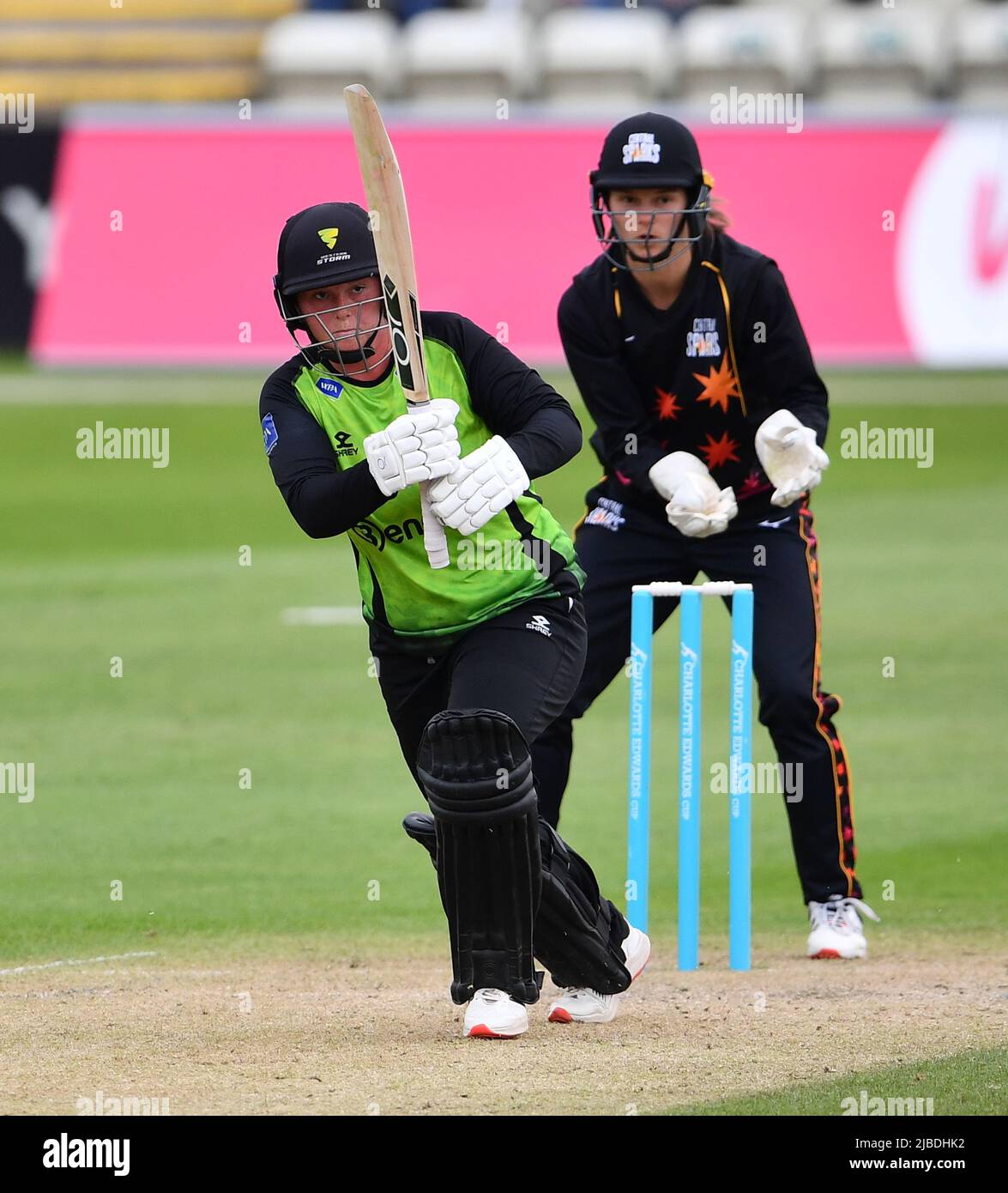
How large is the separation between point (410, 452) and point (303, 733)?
430 centimetres

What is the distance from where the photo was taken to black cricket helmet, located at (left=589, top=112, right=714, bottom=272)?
5371 mm

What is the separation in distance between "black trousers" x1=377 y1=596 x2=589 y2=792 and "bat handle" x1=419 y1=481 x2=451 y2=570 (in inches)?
7.8

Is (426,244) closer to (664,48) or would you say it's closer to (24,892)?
(664,48)

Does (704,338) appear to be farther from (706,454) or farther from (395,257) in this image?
(395,257)

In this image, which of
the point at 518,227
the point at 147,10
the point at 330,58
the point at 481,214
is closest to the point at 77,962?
the point at 518,227

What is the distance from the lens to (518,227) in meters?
17.8

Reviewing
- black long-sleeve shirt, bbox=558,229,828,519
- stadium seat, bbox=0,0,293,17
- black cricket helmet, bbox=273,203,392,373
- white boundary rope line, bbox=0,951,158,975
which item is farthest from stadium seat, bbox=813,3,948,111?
black cricket helmet, bbox=273,203,392,373

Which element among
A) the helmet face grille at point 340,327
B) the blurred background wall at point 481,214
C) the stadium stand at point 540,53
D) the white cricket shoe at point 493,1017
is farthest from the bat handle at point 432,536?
the stadium stand at point 540,53

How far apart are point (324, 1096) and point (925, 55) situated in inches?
745

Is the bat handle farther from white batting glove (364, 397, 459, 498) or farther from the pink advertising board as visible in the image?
the pink advertising board

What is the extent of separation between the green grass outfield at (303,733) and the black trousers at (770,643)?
0.39 m

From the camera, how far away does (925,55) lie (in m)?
Result: 21.3

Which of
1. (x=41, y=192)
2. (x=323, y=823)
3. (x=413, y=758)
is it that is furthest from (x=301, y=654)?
(x=41, y=192)

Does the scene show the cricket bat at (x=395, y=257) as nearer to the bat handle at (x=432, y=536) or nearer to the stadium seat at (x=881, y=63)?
the bat handle at (x=432, y=536)
